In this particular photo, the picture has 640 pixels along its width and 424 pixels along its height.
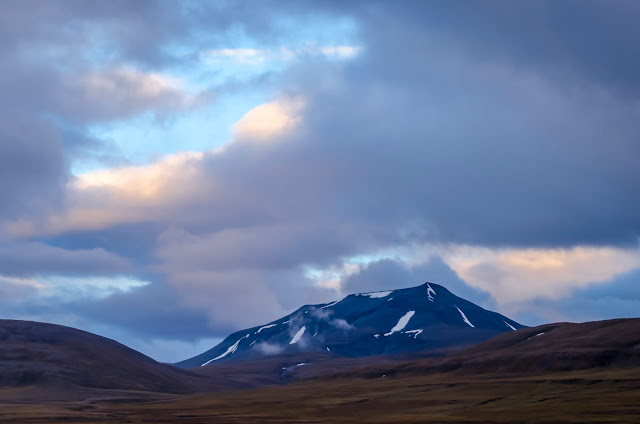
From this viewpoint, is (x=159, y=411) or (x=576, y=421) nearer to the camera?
(x=576, y=421)

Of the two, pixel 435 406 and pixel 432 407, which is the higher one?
pixel 435 406

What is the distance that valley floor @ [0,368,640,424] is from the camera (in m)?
127

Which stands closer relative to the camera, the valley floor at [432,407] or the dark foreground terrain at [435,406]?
the valley floor at [432,407]

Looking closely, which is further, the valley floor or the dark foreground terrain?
the dark foreground terrain

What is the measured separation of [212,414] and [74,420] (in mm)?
25155

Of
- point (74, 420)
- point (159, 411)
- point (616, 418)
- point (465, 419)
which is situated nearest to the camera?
point (616, 418)

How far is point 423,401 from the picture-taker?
6609 inches

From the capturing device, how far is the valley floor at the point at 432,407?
127 metres

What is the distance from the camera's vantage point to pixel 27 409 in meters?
A: 175

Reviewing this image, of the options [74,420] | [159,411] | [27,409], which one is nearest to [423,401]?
[159,411]

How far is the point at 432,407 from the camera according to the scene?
154m

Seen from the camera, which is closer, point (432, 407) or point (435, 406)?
point (432, 407)

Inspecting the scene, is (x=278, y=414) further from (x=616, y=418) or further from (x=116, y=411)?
(x=616, y=418)

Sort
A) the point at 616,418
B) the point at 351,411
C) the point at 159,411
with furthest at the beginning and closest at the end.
Answer: the point at 159,411
the point at 351,411
the point at 616,418
